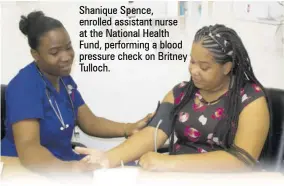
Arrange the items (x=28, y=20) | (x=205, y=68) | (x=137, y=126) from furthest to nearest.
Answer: (x=137, y=126)
(x=28, y=20)
(x=205, y=68)

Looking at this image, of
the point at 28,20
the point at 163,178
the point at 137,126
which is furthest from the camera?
the point at 137,126

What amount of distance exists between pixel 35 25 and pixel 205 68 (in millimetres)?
577

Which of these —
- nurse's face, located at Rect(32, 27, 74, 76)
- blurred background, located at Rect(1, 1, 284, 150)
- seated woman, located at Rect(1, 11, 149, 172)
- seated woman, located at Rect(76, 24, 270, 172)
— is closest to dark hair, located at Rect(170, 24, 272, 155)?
seated woman, located at Rect(76, 24, 270, 172)

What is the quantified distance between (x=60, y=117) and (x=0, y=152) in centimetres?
27

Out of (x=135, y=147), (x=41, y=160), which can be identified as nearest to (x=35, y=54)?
(x=41, y=160)

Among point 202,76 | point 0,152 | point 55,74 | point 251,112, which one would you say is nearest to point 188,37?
point 202,76

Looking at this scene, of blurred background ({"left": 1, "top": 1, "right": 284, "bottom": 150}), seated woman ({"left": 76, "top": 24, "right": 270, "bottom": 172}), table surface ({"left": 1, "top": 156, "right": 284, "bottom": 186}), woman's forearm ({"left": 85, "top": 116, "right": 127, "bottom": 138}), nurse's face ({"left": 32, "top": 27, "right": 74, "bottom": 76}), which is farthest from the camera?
woman's forearm ({"left": 85, "top": 116, "right": 127, "bottom": 138})

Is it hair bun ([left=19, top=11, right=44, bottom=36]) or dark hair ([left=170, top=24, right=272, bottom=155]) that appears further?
hair bun ([left=19, top=11, right=44, bottom=36])

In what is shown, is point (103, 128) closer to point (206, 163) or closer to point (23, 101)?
point (23, 101)

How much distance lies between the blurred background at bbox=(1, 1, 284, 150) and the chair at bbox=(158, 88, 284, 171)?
0.36 ft

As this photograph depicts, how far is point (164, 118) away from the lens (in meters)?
1.32

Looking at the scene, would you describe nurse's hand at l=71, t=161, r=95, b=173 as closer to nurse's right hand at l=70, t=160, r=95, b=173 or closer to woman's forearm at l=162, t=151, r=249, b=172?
nurse's right hand at l=70, t=160, r=95, b=173

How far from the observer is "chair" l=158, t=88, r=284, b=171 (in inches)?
48.6

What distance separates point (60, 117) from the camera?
1338 millimetres
